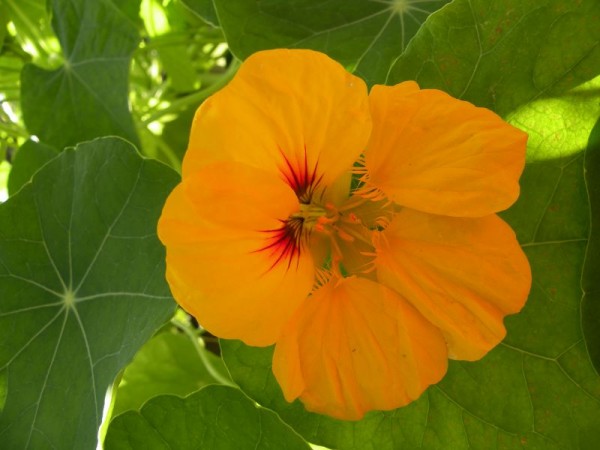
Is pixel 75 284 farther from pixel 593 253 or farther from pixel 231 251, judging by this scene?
pixel 593 253

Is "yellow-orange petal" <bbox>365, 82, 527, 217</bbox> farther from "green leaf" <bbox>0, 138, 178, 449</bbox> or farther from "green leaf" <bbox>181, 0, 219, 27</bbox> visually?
"green leaf" <bbox>181, 0, 219, 27</bbox>

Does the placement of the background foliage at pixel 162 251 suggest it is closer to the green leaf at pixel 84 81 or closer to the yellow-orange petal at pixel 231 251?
the green leaf at pixel 84 81

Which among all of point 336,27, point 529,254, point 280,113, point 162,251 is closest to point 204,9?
point 336,27

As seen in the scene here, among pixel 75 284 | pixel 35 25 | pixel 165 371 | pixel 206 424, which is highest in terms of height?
pixel 35 25

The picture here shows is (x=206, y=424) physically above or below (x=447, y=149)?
below

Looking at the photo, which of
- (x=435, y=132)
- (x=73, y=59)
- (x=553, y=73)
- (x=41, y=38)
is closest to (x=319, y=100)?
(x=435, y=132)

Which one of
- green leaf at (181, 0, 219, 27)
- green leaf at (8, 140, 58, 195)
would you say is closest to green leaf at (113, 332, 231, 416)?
green leaf at (8, 140, 58, 195)

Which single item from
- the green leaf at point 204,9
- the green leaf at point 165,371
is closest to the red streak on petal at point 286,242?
the green leaf at point 204,9
